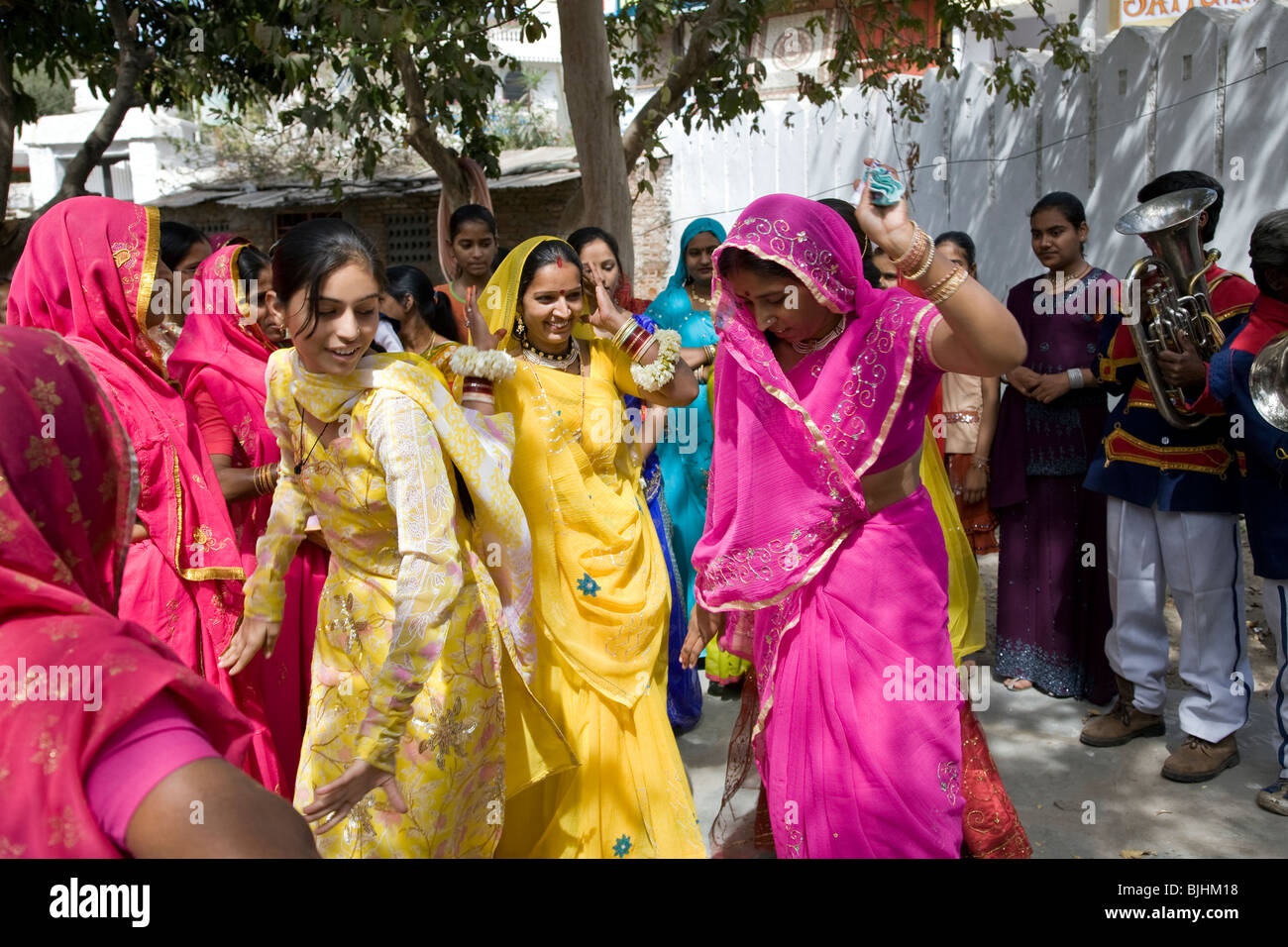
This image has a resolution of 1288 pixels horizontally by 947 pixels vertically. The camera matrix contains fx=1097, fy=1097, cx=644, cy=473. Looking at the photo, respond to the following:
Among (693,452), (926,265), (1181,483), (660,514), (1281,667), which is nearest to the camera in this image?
(926,265)

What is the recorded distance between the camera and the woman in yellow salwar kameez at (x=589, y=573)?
135 inches

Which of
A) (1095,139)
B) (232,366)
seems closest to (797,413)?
(232,366)

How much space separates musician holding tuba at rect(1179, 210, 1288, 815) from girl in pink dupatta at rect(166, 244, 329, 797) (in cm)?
316

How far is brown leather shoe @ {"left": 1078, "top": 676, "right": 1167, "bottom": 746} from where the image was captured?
4.68 meters

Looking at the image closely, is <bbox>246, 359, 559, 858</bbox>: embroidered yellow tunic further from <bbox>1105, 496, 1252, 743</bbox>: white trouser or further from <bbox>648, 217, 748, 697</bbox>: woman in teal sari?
<bbox>1105, 496, 1252, 743</bbox>: white trouser

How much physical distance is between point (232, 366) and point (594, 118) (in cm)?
443

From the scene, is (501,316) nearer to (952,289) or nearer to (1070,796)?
(952,289)

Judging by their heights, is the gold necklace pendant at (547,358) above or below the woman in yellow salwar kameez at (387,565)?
above

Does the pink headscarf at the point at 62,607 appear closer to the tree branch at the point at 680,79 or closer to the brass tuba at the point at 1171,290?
the brass tuba at the point at 1171,290

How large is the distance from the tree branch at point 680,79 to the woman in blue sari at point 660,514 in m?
2.75

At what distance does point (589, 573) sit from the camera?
359cm

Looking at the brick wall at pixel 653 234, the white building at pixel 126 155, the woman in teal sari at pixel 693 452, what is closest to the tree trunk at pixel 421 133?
the woman in teal sari at pixel 693 452

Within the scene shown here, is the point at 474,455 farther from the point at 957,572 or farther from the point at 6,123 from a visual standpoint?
the point at 6,123

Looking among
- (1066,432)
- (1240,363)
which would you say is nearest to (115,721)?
(1240,363)
